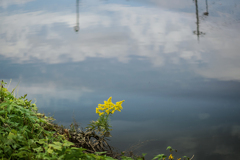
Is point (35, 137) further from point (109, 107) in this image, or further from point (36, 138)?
point (109, 107)

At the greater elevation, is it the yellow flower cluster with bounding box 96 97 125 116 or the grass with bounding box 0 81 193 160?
the yellow flower cluster with bounding box 96 97 125 116

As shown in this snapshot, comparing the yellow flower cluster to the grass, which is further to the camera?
the yellow flower cluster

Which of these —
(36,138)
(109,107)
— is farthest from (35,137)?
(109,107)

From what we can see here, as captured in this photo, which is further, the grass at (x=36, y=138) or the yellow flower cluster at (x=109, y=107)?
the yellow flower cluster at (x=109, y=107)

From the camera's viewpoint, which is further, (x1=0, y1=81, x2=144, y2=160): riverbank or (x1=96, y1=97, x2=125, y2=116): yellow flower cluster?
(x1=96, y1=97, x2=125, y2=116): yellow flower cluster

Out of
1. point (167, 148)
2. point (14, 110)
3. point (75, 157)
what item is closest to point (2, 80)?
point (14, 110)

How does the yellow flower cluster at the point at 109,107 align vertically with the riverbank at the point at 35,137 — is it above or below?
above

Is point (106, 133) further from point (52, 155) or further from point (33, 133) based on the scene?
point (52, 155)

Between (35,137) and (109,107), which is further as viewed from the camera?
(109,107)

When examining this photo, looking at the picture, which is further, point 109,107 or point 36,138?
point 109,107

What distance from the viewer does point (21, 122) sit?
3428 millimetres

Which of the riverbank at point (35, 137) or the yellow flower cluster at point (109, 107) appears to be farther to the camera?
the yellow flower cluster at point (109, 107)

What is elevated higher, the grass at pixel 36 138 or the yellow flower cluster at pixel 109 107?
the yellow flower cluster at pixel 109 107

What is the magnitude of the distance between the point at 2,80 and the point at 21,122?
4.00 ft
